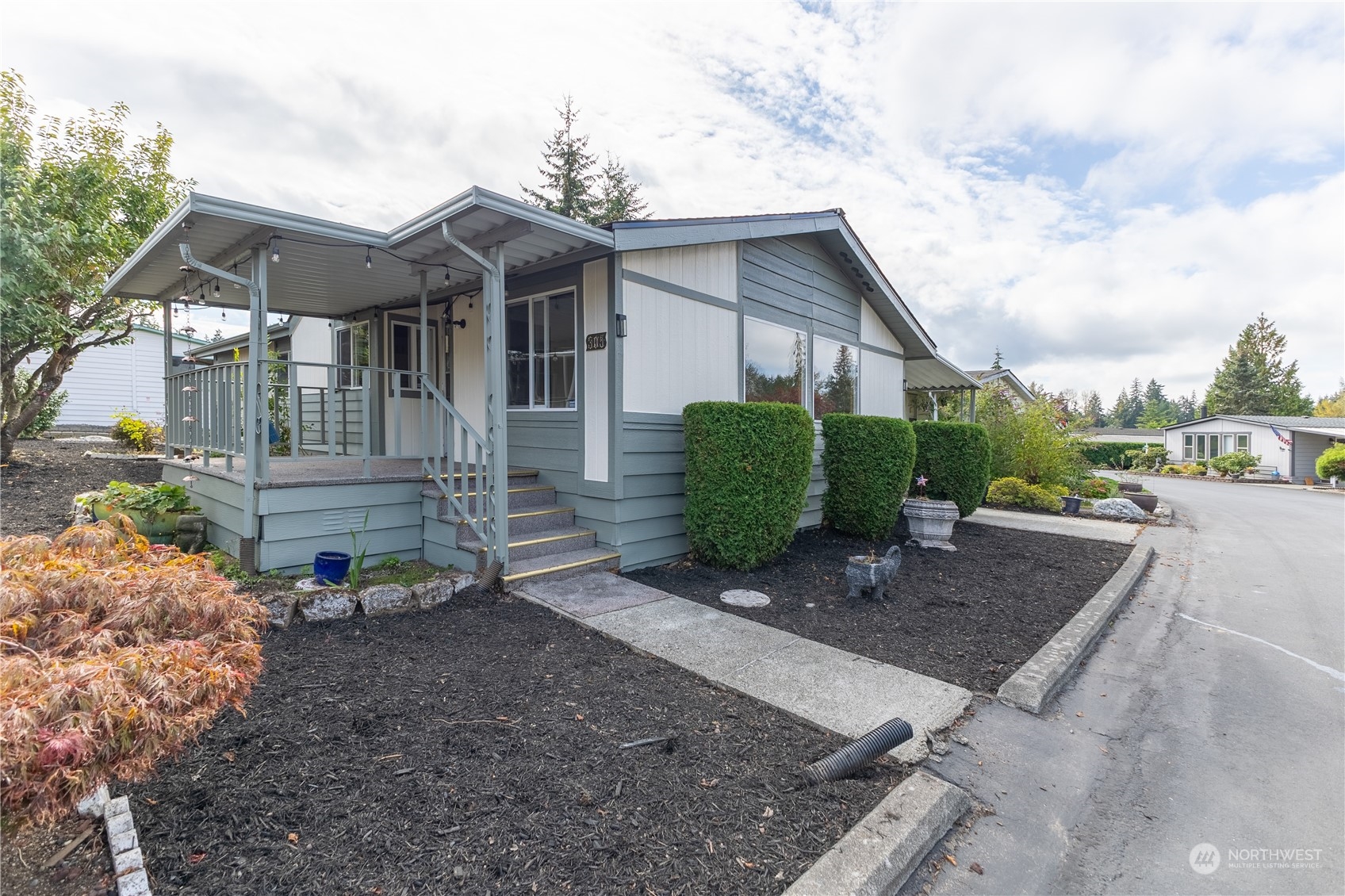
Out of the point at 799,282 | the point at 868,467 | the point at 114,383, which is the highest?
the point at 799,282

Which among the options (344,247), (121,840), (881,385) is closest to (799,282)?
(881,385)

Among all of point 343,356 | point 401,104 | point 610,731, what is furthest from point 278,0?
point 610,731

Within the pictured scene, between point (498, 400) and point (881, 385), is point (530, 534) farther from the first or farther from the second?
point (881, 385)

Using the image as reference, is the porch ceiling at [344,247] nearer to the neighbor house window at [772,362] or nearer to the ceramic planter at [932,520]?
the neighbor house window at [772,362]

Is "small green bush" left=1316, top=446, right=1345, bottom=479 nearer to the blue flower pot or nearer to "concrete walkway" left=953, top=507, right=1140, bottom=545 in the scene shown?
"concrete walkway" left=953, top=507, right=1140, bottom=545

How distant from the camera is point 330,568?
14.5ft

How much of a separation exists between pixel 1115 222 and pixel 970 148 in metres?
5.48

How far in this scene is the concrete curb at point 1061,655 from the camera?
10.8 ft

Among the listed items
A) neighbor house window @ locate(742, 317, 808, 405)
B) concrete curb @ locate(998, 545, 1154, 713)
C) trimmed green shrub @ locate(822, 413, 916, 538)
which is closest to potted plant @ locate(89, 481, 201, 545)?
neighbor house window @ locate(742, 317, 808, 405)

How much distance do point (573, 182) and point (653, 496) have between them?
21767 mm

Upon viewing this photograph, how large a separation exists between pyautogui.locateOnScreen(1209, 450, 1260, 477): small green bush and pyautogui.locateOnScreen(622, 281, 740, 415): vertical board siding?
28504 mm

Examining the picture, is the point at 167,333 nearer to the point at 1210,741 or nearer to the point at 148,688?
the point at 148,688

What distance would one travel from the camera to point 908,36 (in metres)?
6.01

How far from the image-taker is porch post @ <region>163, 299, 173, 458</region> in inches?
257
